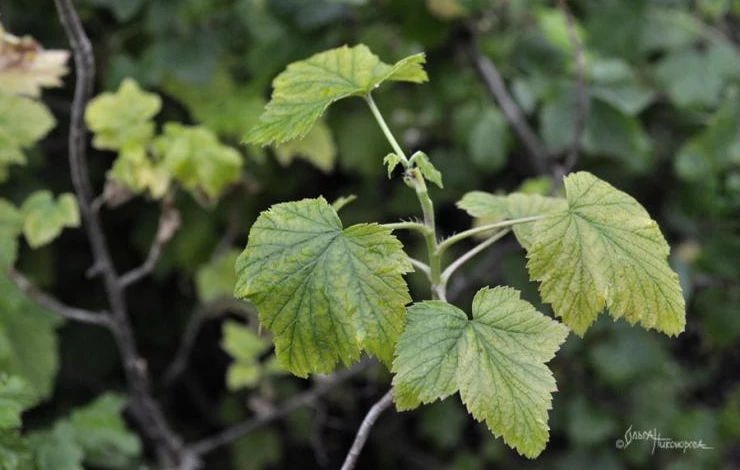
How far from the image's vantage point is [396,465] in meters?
2.43

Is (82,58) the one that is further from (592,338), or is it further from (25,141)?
(592,338)

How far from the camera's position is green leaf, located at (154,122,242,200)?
1.37 meters

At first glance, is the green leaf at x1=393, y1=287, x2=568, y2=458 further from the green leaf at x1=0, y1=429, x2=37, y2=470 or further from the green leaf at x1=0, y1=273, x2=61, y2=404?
the green leaf at x1=0, y1=273, x2=61, y2=404

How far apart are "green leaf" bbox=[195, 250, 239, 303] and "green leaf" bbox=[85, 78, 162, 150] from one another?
17.1 inches

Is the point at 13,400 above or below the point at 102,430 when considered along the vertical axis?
above

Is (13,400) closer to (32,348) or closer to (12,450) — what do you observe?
(12,450)

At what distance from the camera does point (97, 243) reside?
1.30 m

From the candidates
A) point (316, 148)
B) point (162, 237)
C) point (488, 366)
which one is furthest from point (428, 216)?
point (316, 148)

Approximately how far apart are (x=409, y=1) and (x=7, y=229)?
0.91 m

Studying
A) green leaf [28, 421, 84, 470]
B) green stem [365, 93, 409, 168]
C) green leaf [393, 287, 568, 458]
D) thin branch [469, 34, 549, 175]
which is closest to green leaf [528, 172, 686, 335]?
green leaf [393, 287, 568, 458]

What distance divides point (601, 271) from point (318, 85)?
0.34m

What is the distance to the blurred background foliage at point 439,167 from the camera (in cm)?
179

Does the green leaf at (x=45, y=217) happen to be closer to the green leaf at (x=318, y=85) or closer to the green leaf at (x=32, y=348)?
the green leaf at (x=32, y=348)

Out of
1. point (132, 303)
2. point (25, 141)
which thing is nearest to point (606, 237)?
point (25, 141)
